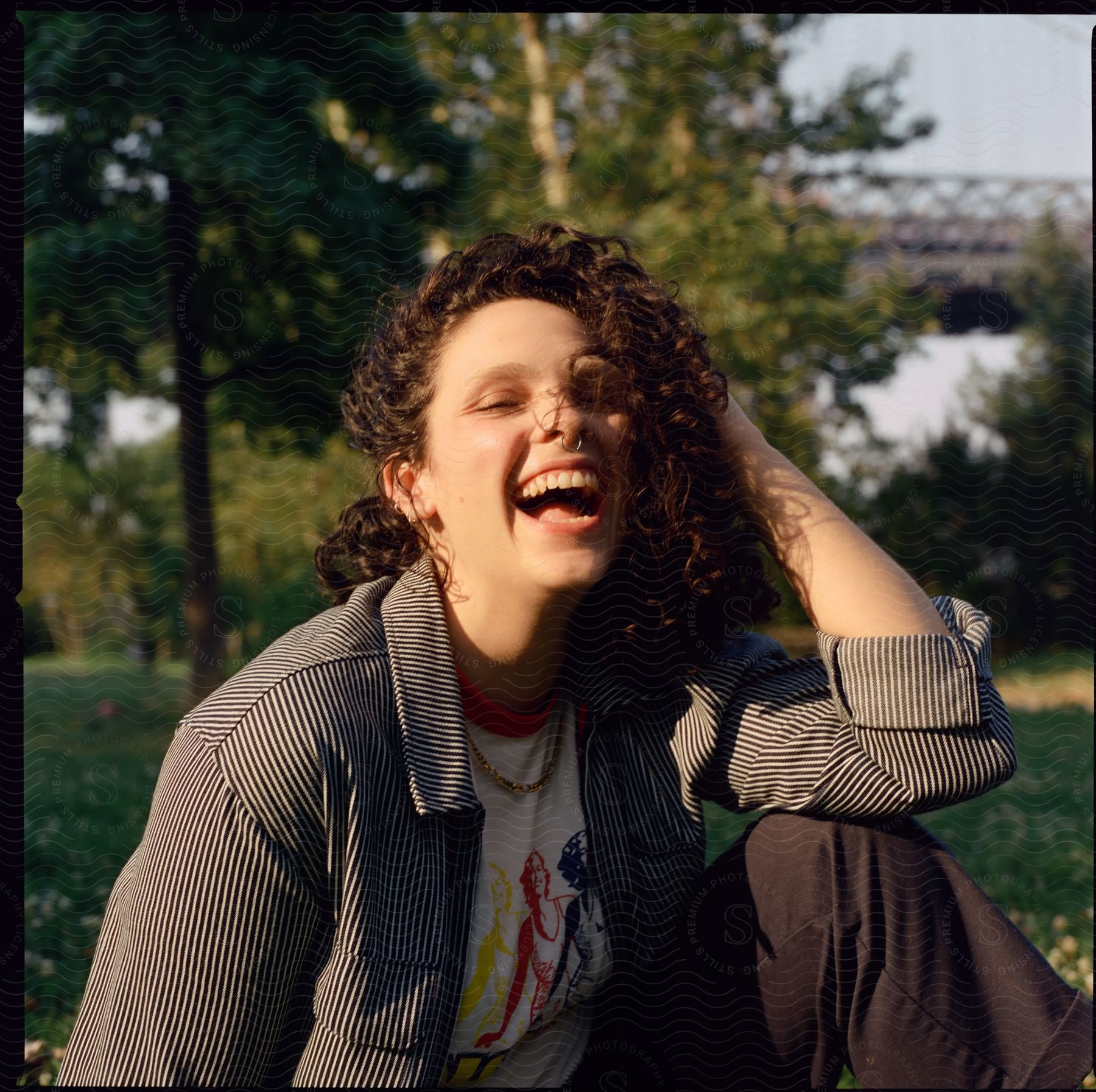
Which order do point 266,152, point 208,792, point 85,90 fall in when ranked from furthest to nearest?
point 266,152
point 85,90
point 208,792

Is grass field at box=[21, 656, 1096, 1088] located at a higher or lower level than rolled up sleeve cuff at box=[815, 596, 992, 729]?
lower

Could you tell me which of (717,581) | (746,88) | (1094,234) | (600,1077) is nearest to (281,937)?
(600,1077)

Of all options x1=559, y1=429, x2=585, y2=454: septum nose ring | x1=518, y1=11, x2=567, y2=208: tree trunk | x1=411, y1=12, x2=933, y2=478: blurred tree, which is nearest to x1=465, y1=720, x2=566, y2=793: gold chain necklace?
x1=559, y1=429, x2=585, y2=454: septum nose ring

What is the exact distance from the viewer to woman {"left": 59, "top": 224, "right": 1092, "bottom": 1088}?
3.08 ft

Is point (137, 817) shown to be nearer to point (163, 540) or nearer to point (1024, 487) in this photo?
point (163, 540)

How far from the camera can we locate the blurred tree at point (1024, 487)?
198 cm

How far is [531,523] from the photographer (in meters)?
1.06

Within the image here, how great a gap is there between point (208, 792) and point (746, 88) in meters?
1.40

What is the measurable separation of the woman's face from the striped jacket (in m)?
0.08

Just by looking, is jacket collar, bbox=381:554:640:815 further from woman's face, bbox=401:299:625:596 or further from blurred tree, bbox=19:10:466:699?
blurred tree, bbox=19:10:466:699

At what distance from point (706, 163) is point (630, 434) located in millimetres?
1347

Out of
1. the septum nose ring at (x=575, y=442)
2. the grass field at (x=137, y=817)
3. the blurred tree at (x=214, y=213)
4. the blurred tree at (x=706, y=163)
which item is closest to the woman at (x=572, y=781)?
the septum nose ring at (x=575, y=442)

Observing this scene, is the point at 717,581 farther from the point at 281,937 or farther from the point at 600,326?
the point at 281,937

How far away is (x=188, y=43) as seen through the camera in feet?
8.52
